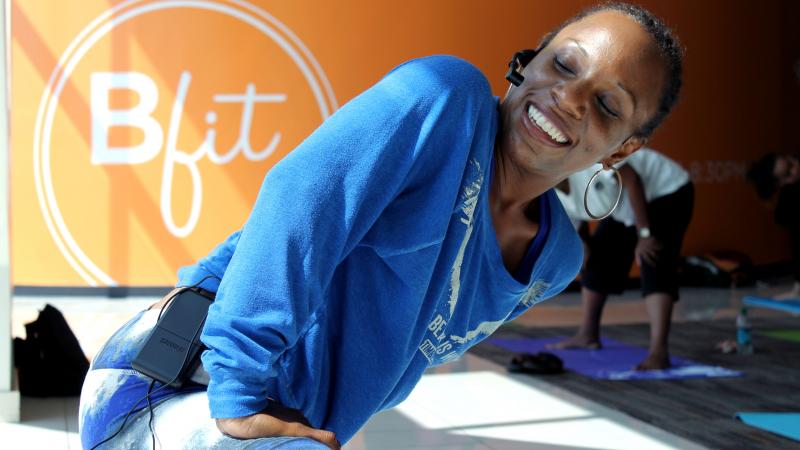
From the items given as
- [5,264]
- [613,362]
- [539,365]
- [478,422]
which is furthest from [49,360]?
[613,362]

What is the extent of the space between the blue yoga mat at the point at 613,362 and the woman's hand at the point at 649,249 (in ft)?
1.92

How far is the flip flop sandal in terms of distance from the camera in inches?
202

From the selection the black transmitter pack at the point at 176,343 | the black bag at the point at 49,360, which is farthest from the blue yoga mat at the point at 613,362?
the black transmitter pack at the point at 176,343

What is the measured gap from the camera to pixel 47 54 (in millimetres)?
7621

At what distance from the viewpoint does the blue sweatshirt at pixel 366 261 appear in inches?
40.7

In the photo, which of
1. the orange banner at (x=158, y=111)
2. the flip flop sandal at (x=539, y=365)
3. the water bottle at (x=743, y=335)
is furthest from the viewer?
the orange banner at (x=158, y=111)

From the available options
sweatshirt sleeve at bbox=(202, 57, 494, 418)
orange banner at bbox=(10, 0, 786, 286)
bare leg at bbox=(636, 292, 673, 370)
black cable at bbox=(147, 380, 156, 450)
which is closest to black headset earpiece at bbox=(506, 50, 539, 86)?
sweatshirt sleeve at bbox=(202, 57, 494, 418)

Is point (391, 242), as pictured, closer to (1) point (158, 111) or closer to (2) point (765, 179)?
(2) point (765, 179)

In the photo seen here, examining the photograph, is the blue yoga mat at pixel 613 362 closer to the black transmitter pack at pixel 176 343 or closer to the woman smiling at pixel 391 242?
the woman smiling at pixel 391 242

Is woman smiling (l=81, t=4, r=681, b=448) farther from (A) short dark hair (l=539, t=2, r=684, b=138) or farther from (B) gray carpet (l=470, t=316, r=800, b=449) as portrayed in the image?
(B) gray carpet (l=470, t=316, r=800, b=449)

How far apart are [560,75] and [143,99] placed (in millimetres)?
6876

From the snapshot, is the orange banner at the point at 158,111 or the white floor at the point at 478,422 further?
the orange banner at the point at 158,111

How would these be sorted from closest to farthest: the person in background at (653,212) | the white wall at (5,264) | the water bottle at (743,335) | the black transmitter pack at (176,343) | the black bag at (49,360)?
the black transmitter pack at (176,343)
the white wall at (5,264)
the black bag at (49,360)
the person in background at (653,212)
the water bottle at (743,335)

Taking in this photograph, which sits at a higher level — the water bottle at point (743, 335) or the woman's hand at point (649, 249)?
the woman's hand at point (649, 249)
